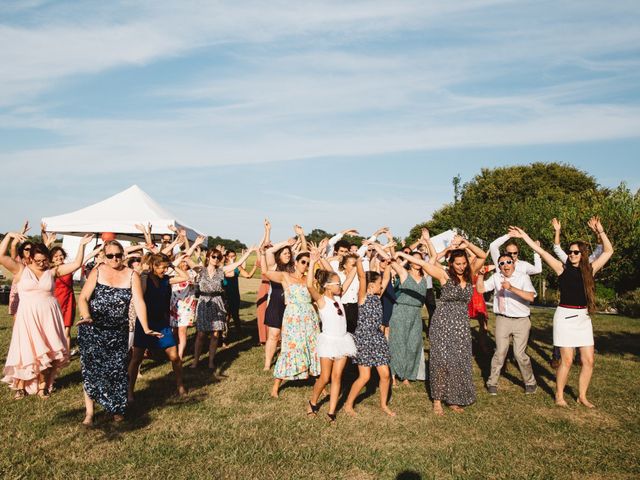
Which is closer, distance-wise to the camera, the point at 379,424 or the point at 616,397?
the point at 379,424

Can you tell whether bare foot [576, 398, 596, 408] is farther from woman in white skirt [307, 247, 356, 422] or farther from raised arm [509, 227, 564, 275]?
woman in white skirt [307, 247, 356, 422]

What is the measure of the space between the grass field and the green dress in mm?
393

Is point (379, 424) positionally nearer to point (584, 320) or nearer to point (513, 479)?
point (513, 479)

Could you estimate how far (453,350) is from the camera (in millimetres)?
6445

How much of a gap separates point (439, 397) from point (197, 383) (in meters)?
3.77

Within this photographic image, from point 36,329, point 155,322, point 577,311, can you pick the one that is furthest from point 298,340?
point 577,311

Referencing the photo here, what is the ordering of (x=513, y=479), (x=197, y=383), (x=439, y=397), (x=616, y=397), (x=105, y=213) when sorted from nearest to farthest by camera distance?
(x=513, y=479), (x=439, y=397), (x=616, y=397), (x=197, y=383), (x=105, y=213)

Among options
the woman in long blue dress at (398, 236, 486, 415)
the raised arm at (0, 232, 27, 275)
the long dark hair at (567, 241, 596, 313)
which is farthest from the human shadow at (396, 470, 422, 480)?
the raised arm at (0, 232, 27, 275)

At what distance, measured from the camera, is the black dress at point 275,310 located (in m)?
8.70

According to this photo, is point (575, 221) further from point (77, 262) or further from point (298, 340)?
point (77, 262)

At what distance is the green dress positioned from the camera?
7.79m

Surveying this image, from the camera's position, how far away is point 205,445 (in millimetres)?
5266

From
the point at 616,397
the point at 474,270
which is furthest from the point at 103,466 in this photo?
the point at 616,397

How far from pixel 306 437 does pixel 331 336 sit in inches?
49.0
